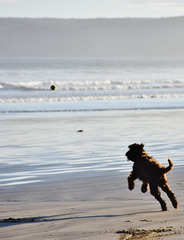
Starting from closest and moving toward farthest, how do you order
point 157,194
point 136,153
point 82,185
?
point 157,194 < point 136,153 < point 82,185

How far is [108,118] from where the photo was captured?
20750 millimetres

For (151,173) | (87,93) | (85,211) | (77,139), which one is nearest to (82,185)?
(85,211)

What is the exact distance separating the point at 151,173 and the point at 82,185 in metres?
2.06

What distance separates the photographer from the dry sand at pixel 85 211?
19.9 feet

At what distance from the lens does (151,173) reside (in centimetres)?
719

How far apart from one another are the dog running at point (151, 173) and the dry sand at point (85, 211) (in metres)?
0.19

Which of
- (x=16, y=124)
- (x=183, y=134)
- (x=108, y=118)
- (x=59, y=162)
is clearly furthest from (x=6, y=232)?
(x=108, y=118)

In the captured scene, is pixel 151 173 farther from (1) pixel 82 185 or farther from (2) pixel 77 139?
(2) pixel 77 139

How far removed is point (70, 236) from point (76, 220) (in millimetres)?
721

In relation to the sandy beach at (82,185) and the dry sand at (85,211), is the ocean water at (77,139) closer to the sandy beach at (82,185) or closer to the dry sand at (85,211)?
the sandy beach at (82,185)

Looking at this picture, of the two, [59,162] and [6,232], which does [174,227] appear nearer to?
[6,232]

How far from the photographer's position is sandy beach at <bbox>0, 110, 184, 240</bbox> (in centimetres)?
622

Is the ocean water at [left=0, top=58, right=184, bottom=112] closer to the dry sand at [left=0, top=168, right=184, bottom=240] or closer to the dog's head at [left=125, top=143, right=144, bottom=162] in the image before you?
the dry sand at [left=0, top=168, right=184, bottom=240]

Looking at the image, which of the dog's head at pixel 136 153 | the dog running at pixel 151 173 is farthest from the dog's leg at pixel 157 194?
the dog's head at pixel 136 153
